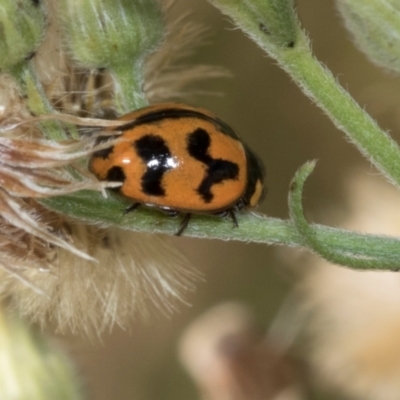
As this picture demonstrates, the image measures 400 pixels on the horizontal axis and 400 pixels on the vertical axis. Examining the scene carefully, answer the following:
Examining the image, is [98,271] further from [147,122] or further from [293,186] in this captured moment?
[293,186]

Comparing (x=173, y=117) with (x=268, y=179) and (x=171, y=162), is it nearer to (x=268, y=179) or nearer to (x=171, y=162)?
(x=171, y=162)

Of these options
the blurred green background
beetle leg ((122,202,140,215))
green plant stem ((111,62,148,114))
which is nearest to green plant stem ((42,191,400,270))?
beetle leg ((122,202,140,215))

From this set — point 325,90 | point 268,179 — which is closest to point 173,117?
point 325,90

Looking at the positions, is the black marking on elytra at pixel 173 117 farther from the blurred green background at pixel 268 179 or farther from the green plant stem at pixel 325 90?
the blurred green background at pixel 268 179

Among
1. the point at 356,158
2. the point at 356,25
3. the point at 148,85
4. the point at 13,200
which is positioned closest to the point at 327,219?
the point at 356,158

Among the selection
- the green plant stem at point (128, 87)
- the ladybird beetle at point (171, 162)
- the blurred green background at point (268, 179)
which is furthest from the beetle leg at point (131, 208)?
the blurred green background at point (268, 179)

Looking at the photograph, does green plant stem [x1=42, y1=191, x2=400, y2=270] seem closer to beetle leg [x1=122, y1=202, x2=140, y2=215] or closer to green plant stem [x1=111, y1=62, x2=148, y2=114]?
beetle leg [x1=122, y1=202, x2=140, y2=215]

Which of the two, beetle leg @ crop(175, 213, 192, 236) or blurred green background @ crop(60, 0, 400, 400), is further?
blurred green background @ crop(60, 0, 400, 400)
